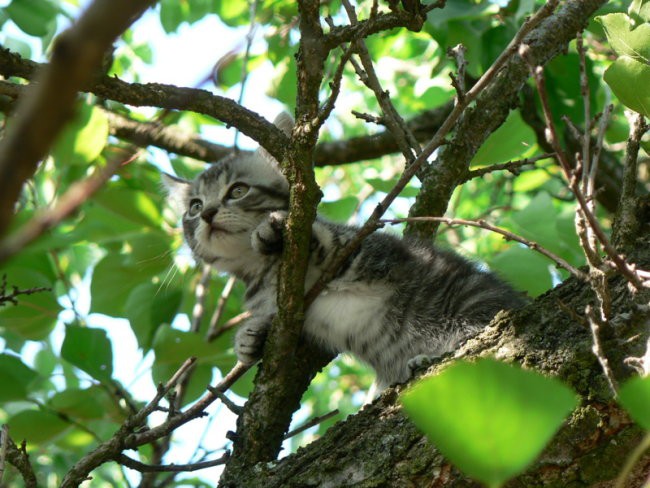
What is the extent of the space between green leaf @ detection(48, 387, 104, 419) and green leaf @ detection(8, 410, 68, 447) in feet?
0.17

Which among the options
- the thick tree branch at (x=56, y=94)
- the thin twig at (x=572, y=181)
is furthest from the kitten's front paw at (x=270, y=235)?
the thick tree branch at (x=56, y=94)

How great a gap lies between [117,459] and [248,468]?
393 mm

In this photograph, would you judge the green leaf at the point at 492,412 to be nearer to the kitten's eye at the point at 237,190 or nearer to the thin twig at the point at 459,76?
the thin twig at the point at 459,76

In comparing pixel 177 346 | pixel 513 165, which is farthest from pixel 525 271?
pixel 177 346

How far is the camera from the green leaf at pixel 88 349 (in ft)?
8.27

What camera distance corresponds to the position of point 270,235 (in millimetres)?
2578

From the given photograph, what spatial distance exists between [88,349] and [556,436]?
1.69m

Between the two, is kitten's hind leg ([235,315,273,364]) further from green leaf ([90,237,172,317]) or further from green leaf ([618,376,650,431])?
green leaf ([618,376,650,431])

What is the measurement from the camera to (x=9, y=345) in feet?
11.4

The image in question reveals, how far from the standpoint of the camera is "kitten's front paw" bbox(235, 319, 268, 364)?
261cm

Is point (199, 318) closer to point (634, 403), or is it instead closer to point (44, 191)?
point (44, 191)

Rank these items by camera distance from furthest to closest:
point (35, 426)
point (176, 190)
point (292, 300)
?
1. point (176, 190)
2. point (35, 426)
3. point (292, 300)

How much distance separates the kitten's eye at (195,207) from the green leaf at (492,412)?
2769 mm

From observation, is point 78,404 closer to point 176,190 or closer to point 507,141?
point 176,190
